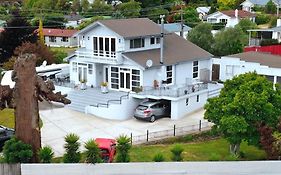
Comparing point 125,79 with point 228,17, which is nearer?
point 125,79

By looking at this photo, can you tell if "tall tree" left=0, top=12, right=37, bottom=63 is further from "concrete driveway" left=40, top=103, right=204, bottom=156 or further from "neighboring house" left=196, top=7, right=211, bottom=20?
"neighboring house" left=196, top=7, right=211, bottom=20

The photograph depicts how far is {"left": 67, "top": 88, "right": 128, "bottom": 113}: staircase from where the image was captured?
3120 centimetres

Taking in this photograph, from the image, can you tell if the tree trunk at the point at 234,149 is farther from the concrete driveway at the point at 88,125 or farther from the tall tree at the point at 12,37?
the tall tree at the point at 12,37

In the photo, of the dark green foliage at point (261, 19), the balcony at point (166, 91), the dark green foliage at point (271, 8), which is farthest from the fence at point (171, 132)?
the dark green foliage at point (271, 8)

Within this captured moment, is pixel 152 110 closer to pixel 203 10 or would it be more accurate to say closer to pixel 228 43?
pixel 228 43

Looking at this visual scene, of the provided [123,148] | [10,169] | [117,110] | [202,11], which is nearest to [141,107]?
[117,110]

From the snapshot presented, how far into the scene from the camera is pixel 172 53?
34.8 metres

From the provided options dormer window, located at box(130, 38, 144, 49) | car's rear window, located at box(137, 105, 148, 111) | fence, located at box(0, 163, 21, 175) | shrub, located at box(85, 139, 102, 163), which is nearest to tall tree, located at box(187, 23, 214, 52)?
dormer window, located at box(130, 38, 144, 49)

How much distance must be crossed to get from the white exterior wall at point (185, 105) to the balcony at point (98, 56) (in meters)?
5.12

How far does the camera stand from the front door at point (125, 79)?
32406mm

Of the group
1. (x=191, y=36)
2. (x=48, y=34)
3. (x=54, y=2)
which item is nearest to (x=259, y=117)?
(x=191, y=36)

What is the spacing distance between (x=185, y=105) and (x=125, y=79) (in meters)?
4.40

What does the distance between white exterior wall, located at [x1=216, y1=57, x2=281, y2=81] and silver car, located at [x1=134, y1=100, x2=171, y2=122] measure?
825 cm

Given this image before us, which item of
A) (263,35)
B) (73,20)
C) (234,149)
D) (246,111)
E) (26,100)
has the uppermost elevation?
(73,20)
